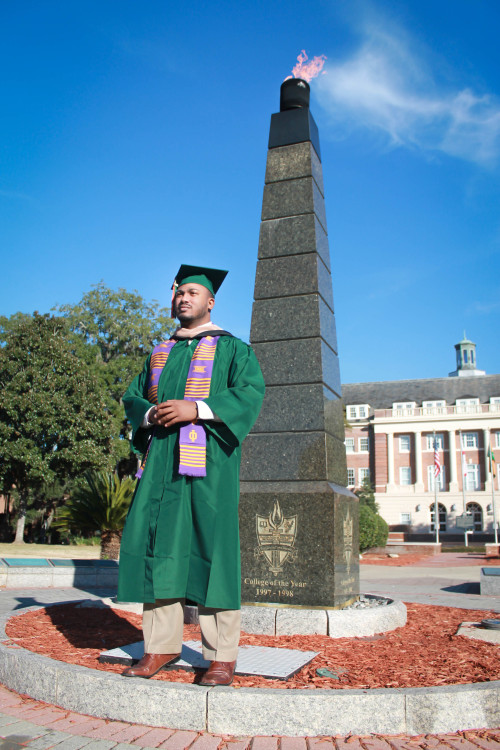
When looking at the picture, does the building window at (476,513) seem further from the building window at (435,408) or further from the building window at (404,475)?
the building window at (435,408)

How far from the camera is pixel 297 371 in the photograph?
6.32 metres

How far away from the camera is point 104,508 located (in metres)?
12.1

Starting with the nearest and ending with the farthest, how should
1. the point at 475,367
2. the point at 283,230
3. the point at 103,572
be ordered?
the point at 283,230 < the point at 103,572 < the point at 475,367

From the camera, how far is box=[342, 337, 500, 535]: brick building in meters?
52.0

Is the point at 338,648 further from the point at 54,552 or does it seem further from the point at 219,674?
the point at 54,552

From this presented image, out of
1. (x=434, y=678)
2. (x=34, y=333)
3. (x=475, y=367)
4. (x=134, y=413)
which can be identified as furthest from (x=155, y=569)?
(x=475, y=367)

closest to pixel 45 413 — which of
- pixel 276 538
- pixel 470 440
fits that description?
pixel 276 538

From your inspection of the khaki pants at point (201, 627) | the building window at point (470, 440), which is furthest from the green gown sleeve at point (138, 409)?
the building window at point (470, 440)

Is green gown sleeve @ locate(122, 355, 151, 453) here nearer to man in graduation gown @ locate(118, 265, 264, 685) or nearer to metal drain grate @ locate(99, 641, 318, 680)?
man in graduation gown @ locate(118, 265, 264, 685)

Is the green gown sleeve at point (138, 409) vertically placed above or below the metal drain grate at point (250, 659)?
above

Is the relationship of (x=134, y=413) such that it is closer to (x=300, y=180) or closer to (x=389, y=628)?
(x=389, y=628)

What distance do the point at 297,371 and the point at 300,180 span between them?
237 cm

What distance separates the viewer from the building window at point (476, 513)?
5059cm

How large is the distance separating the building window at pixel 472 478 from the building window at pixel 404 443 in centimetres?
535
